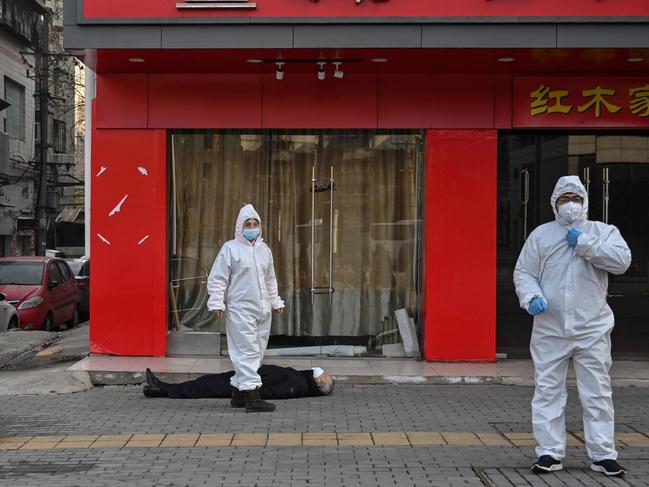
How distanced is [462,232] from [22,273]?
919cm

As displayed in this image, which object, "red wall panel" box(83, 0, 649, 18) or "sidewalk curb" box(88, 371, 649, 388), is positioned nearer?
"red wall panel" box(83, 0, 649, 18)

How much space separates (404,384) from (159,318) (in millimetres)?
3161

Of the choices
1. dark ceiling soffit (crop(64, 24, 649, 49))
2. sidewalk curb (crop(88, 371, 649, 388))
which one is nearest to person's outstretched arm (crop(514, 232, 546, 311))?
dark ceiling soffit (crop(64, 24, 649, 49))

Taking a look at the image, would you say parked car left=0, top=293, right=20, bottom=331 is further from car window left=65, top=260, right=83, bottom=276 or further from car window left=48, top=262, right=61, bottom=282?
car window left=65, top=260, right=83, bottom=276

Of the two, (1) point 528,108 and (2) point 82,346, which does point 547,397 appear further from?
(2) point 82,346

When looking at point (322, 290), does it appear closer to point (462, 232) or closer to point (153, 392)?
point (462, 232)

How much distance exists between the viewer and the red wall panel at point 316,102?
10.6 metres

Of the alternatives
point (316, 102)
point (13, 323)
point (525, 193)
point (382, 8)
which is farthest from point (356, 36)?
point (13, 323)

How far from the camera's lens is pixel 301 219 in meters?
11.2

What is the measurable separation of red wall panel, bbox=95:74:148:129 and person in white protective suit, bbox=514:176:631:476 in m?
6.22

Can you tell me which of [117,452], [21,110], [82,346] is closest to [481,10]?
[117,452]

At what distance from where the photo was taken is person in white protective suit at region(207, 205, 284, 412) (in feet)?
26.2

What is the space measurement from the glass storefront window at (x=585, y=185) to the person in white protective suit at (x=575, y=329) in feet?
16.5

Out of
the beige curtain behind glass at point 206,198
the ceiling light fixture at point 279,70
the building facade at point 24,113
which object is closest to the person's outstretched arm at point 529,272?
the ceiling light fixture at point 279,70
